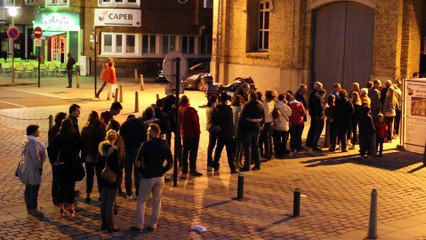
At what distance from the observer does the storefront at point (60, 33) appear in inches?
1843

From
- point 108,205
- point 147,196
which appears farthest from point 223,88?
point 108,205

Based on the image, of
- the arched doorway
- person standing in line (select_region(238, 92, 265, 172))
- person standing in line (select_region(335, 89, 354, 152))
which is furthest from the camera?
the arched doorway

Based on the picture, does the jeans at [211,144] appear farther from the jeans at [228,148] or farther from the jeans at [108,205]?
the jeans at [108,205]

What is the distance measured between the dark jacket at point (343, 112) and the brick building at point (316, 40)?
305 inches

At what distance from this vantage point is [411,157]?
18.5 metres

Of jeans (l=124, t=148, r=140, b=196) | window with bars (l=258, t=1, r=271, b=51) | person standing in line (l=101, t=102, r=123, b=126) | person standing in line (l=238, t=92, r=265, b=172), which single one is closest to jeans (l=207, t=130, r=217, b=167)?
person standing in line (l=238, t=92, r=265, b=172)

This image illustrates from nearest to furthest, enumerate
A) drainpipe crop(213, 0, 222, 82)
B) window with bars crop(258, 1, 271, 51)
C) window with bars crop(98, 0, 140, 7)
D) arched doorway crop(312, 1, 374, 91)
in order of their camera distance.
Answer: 1. arched doorway crop(312, 1, 374, 91)
2. window with bars crop(258, 1, 271, 51)
3. drainpipe crop(213, 0, 222, 82)
4. window with bars crop(98, 0, 140, 7)

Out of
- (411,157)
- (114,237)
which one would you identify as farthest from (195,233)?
(411,157)

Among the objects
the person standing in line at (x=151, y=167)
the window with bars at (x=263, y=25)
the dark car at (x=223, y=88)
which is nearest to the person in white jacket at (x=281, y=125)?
the person standing in line at (x=151, y=167)

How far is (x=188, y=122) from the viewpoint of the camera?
15359 millimetres

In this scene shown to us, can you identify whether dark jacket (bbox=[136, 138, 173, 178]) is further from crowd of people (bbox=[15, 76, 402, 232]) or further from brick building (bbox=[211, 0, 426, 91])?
brick building (bbox=[211, 0, 426, 91])

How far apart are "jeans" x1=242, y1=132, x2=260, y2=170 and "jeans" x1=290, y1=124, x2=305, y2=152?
2.15m

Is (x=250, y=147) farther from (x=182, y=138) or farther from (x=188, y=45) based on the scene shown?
(x=188, y=45)

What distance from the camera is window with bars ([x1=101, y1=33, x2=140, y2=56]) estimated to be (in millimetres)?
45594
